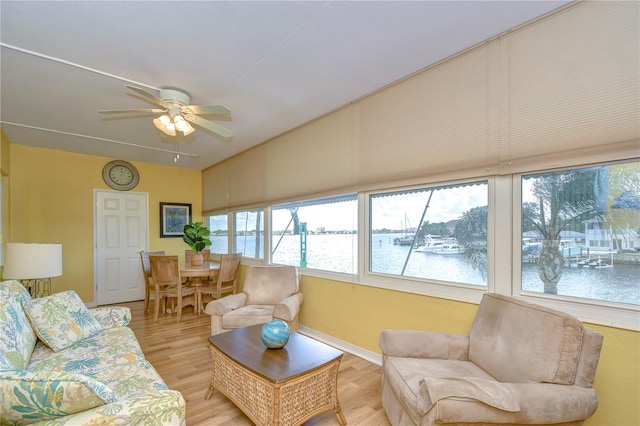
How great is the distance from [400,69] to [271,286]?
263 cm

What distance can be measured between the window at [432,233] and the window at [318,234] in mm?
325

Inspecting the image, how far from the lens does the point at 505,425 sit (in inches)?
50.8

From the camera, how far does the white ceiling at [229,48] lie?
1721 millimetres

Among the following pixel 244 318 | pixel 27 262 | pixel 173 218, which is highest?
pixel 173 218

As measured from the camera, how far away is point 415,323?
239cm

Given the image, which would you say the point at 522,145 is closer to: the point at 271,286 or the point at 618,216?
the point at 618,216

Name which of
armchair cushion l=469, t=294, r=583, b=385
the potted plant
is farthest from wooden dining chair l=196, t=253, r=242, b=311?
armchair cushion l=469, t=294, r=583, b=385

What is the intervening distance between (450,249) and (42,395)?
2.43 metres

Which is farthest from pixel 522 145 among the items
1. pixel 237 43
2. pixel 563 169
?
pixel 237 43

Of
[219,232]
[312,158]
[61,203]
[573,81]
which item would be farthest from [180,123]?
[61,203]

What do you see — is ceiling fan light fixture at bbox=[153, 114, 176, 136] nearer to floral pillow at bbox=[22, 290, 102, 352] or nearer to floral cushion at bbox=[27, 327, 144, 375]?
floral pillow at bbox=[22, 290, 102, 352]

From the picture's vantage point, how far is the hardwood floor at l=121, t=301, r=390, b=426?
1.90 meters

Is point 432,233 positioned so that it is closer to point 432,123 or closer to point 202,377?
point 432,123

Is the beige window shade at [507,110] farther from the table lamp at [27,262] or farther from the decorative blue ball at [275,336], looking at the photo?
the table lamp at [27,262]
